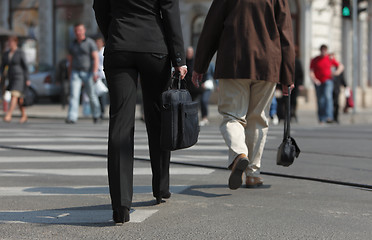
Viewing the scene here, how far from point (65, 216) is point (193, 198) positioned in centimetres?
105

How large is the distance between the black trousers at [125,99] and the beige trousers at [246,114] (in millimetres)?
927

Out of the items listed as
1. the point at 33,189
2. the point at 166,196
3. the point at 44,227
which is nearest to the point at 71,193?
the point at 33,189

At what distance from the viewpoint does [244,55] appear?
573 cm

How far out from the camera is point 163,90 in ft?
16.4

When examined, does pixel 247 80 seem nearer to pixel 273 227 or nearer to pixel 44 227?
pixel 273 227

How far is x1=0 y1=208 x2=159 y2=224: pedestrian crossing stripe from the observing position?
4.76 metres

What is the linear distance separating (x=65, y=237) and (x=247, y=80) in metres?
2.12

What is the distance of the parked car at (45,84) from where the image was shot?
24.6m

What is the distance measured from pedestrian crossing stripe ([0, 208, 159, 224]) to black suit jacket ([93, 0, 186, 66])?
0.99 m

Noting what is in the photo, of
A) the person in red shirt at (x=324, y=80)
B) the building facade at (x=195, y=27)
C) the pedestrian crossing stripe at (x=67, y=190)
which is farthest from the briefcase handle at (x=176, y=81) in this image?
the building facade at (x=195, y=27)

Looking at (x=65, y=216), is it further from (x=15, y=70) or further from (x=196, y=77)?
(x=15, y=70)

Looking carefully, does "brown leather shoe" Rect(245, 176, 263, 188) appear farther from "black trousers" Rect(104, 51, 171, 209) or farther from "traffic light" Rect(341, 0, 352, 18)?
"traffic light" Rect(341, 0, 352, 18)

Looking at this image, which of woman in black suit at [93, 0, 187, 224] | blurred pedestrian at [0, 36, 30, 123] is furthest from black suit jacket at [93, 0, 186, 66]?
blurred pedestrian at [0, 36, 30, 123]

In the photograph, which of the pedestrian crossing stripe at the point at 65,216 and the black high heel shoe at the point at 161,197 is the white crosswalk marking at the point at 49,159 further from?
the pedestrian crossing stripe at the point at 65,216
